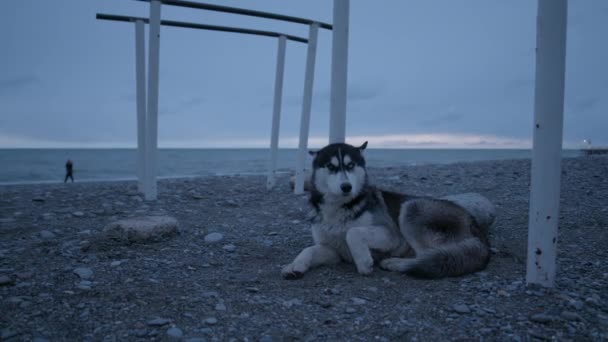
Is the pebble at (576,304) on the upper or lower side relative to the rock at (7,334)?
upper

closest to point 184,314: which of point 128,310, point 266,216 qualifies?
point 128,310

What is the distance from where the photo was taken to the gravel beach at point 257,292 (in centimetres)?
234

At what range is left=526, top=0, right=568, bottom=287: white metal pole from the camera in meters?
2.49

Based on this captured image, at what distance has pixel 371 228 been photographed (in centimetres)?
367

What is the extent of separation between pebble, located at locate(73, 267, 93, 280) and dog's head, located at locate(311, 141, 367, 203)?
84.3 inches

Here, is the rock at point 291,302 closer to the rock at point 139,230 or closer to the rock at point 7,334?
the rock at point 7,334

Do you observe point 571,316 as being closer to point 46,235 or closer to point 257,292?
point 257,292

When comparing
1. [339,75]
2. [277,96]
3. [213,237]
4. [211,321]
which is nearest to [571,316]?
[211,321]

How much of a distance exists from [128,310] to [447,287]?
2320 mm

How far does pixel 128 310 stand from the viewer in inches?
103

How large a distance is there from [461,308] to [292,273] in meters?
1.38

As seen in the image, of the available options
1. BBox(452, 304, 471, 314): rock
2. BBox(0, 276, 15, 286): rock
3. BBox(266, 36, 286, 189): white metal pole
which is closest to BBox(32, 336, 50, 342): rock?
BBox(0, 276, 15, 286): rock

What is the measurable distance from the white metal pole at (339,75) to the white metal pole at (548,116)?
2324mm

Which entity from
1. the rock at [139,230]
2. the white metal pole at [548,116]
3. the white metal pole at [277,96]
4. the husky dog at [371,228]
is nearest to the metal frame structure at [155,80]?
the white metal pole at [277,96]
